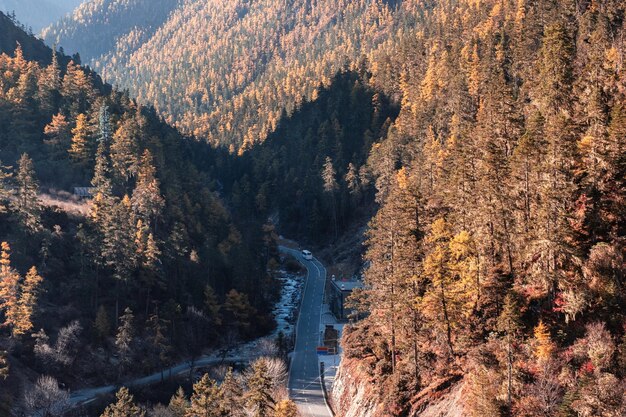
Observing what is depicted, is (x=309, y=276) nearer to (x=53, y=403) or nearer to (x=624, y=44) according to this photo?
(x=53, y=403)

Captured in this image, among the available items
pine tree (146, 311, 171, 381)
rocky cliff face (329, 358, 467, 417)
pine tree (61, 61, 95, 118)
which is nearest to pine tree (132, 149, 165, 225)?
pine tree (146, 311, 171, 381)

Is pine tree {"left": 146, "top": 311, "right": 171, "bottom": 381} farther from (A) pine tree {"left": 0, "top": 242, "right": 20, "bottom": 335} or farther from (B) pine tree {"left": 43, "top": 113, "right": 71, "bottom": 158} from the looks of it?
(B) pine tree {"left": 43, "top": 113, "right": 71, "bottom": 158}

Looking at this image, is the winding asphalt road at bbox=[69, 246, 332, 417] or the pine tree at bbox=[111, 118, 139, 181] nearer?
the winding asphalt road at bbox=[69, 246, 332, 417]

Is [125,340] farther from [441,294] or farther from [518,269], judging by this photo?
[518,269]

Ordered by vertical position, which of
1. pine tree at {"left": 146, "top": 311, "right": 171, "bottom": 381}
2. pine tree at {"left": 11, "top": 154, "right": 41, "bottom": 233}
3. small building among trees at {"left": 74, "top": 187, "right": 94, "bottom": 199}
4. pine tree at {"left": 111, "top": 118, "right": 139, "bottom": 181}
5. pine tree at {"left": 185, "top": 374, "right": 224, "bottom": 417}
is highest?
pine tree at {"left": 111, "top": 118, "right": 139, "bottom": 181}

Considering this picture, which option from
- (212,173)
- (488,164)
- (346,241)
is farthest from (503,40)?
(212,173)

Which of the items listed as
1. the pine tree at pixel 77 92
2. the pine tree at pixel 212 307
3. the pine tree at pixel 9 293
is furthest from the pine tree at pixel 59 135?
the pine tree at pixel 212 307

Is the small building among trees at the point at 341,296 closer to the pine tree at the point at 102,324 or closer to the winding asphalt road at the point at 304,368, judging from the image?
the winding asphalt road at the point at 304,368
